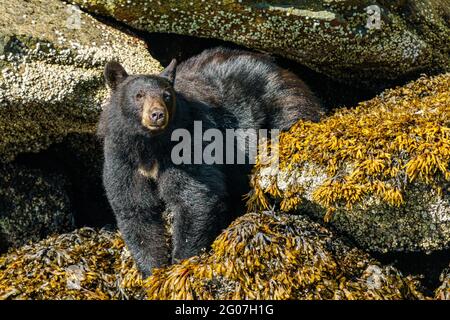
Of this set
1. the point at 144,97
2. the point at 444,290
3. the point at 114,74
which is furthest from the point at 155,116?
the point at 444,290

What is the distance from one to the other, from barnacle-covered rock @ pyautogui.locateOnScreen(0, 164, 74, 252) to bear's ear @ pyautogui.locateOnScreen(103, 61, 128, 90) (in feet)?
5.62

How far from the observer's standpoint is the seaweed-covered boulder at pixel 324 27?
22.4 feet

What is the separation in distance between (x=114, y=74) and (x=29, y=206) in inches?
76.9

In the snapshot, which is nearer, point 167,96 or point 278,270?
point 278,270

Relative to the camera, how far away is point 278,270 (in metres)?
5.64

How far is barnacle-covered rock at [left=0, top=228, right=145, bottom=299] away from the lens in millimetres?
6059

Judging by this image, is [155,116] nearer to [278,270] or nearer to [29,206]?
[278,270]

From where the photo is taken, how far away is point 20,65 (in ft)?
21.8

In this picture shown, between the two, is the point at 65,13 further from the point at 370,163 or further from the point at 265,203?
the point at 370,163

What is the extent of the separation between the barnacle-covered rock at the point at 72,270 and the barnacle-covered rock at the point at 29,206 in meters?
0.39

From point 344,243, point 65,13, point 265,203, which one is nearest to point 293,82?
point 265,203

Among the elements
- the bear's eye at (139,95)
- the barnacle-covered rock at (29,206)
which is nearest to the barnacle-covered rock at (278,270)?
the bear's eye at (139,95)

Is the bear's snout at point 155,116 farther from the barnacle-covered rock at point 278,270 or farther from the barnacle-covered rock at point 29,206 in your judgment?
the barnacle-covered rock at point 29,206

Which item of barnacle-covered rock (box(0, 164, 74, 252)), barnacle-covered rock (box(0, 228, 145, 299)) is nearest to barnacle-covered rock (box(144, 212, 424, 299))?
barnacle-covered rock (box(0, 228, 145, 299))
